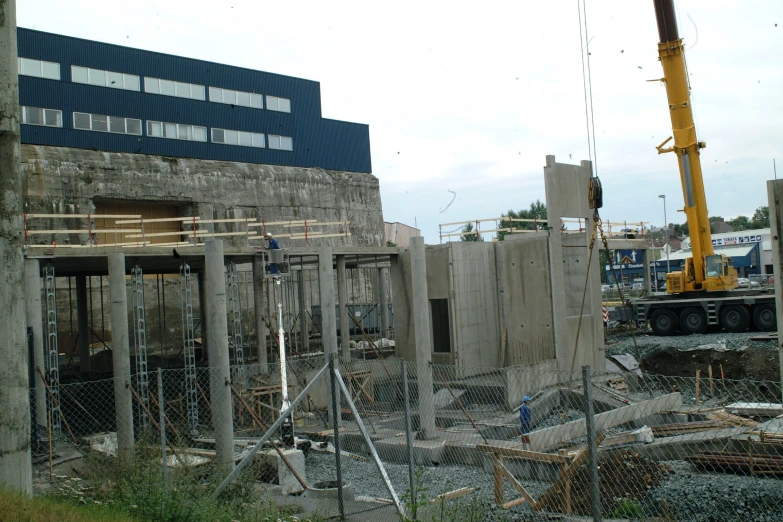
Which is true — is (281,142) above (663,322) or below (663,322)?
above

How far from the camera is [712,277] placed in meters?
27.6

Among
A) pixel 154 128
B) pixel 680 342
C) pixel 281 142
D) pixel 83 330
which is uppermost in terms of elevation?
pixel 281 142

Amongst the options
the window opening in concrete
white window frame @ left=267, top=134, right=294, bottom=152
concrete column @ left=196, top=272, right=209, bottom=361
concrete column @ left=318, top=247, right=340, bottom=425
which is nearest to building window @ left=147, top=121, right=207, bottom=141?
white window frame @ left=267, top=134, right=294, bottom=152

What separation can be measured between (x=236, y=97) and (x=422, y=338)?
25873 millimetres

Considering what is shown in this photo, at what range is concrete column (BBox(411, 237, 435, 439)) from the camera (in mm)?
14227

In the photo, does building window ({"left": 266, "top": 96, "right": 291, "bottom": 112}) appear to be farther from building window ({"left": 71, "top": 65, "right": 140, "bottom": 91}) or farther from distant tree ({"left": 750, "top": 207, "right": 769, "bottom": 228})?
distant tree ({"left": 750, "top": 207, "right": 769, "bottom": 228})

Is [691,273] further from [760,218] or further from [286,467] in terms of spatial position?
[760,218]

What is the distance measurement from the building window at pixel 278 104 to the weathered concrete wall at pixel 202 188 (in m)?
3.63

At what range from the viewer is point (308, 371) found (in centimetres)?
1847

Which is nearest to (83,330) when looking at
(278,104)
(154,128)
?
(154,128)

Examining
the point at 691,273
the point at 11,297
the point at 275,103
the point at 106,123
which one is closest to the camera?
the point at 11,297

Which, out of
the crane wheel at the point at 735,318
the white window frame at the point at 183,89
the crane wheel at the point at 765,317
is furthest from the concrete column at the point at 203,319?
the crane wheel at the point at 765,317

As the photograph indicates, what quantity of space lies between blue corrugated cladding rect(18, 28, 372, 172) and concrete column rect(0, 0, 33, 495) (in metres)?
25.6

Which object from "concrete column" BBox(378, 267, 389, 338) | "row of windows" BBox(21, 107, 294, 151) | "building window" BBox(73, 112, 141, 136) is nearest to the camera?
"concrete column" BBox(378, 267, 389, 338)
